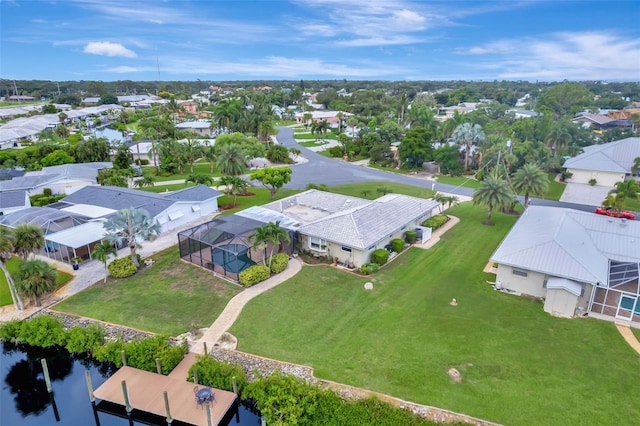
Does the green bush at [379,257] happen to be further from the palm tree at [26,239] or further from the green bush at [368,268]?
the palm tree at [26,239]

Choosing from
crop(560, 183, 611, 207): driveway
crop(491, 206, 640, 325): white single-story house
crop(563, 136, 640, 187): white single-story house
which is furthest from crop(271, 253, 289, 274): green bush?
crop(563, 136, 640, 187): white single-story house

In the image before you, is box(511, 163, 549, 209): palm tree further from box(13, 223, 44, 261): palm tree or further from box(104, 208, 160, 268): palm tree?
box(13, 223, 44, 261): palm tree

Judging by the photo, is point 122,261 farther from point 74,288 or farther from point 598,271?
point 598,271

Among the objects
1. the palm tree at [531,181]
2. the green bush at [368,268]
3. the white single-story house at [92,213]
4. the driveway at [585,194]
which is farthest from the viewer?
the driveway at [585,194]

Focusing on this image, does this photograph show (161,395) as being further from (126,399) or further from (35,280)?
(35,280)

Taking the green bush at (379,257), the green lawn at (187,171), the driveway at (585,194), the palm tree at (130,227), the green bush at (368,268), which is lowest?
the green lawn at (187,171)

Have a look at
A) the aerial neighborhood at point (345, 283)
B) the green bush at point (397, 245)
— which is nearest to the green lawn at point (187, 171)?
the aerial neighborhood at point (345, 283)
